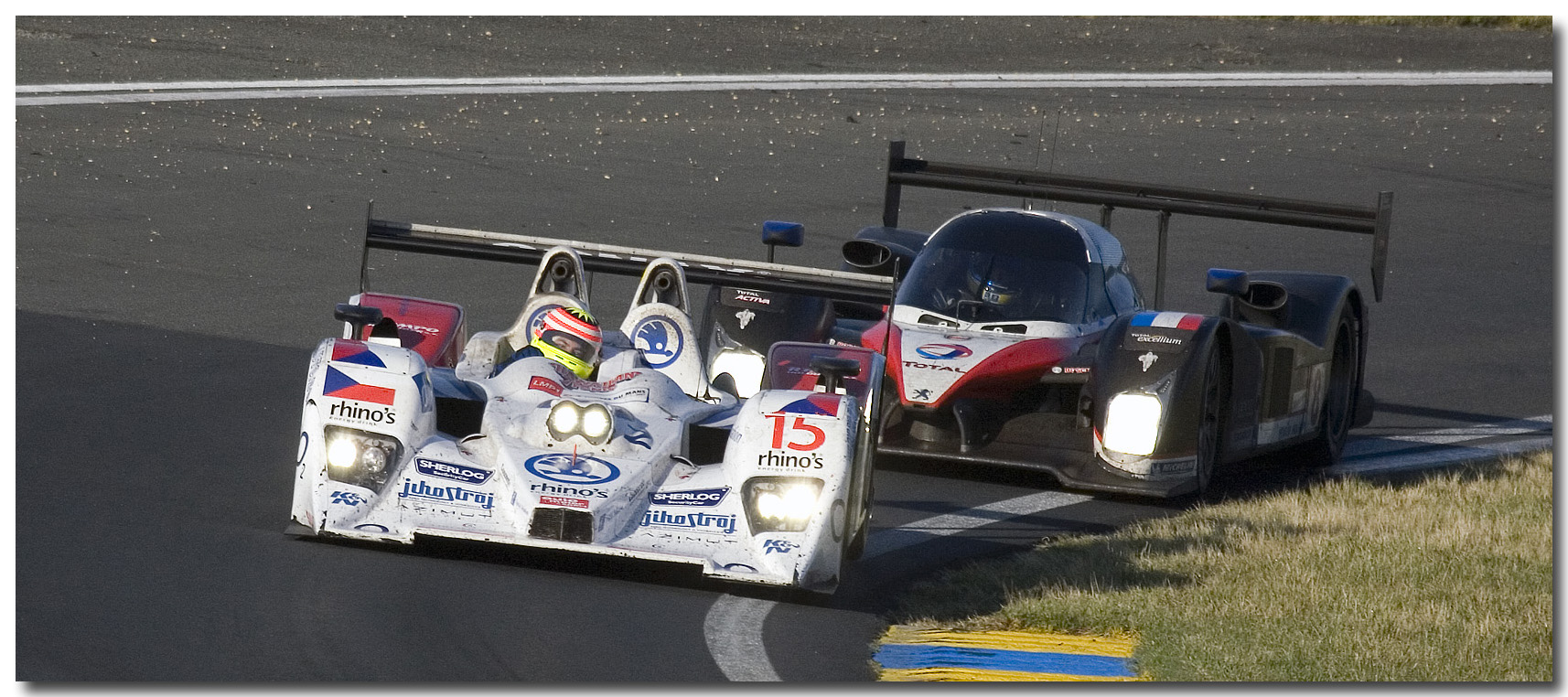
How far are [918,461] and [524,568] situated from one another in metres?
3.82

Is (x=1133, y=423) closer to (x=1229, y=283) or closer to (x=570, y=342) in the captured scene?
(x=1229, y=283)

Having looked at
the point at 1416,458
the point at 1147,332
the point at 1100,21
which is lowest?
the point at 1416,458

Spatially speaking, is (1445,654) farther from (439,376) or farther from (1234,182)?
(1234,182)

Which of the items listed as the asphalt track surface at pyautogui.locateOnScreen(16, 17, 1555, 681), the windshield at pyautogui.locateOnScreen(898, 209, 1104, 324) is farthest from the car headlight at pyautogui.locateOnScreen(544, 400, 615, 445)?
the windshield at pyautogui.locateOnScreen(898, 209, 1104, 324)

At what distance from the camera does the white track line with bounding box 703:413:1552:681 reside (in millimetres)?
7551

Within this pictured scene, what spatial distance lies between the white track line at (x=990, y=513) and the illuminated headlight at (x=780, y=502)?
1.03ft

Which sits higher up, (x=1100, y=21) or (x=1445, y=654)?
(x=1100, y=21)

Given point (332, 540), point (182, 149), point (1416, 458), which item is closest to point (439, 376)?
point (332, 540)

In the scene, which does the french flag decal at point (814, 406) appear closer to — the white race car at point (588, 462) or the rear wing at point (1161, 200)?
the white race car at point (588, 462)

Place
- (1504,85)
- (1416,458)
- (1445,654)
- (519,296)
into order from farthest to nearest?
(1504,85) < (519,296) < (1416,458) < (1445,654)

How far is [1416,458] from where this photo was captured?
13.5 m

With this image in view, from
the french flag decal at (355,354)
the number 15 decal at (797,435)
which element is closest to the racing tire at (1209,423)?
the number 15 decal at (797,435)

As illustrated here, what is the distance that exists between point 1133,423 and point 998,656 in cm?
339

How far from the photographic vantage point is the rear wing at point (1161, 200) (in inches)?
490
